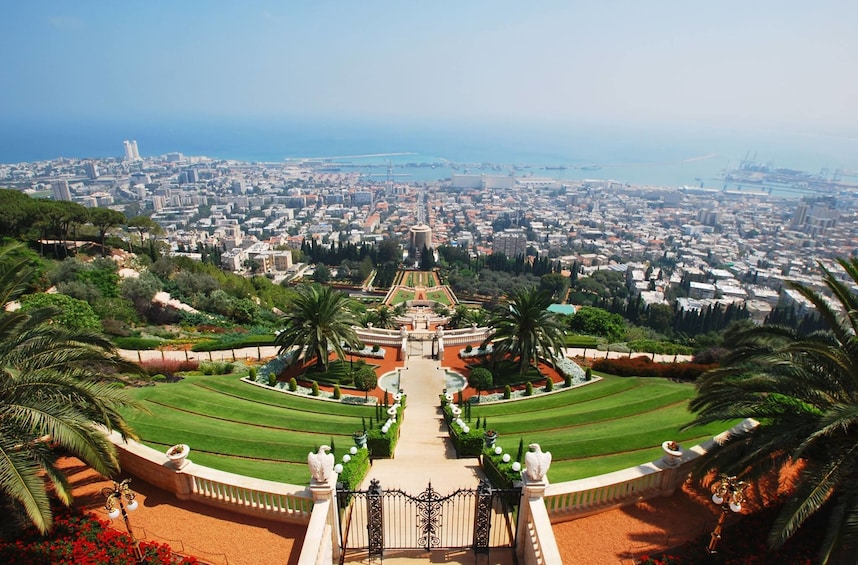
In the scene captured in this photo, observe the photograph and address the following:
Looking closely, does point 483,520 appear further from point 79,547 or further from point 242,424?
point 242,424

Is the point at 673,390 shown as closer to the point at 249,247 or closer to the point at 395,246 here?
the point at 395,246

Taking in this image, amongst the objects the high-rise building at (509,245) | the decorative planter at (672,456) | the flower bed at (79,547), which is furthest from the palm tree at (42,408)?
the high-rise building at (509,245)

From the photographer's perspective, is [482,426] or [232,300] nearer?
[482,426]

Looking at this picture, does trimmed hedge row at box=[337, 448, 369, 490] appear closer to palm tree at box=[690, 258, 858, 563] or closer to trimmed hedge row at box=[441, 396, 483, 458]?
trimmed hedge row at box=[441, 396, 483, 458]

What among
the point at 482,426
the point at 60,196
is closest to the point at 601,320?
the point at 482,426

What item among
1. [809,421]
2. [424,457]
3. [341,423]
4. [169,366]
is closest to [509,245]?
[169,366]

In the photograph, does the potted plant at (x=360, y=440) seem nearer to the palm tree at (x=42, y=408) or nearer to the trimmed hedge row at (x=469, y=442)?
the trimmed hedge row at (x=469, y=442)
